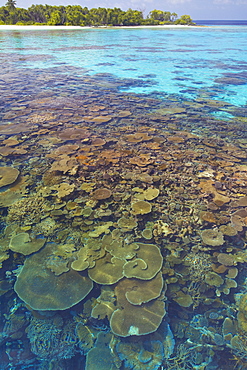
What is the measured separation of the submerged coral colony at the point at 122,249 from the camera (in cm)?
238

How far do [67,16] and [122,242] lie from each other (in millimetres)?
81317

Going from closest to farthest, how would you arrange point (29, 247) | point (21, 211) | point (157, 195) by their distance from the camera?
point (29, 247)
point (21, 211)
point (157, 195)

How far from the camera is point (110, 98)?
32.4 ft

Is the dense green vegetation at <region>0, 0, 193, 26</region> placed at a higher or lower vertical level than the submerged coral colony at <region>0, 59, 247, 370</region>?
higher

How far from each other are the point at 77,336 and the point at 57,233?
1.56 metres

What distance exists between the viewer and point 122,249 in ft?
10.9

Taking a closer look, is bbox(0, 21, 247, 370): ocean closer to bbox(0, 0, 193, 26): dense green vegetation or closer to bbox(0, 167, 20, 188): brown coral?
bbox(0, 167, 20, 188): brown coral

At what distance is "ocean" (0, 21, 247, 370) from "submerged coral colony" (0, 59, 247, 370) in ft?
0.05

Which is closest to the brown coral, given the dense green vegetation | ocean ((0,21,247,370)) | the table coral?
ocean ((0,21,247,370))

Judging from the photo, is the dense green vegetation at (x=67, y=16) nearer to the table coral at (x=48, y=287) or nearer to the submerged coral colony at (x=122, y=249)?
the submerged coral colony at (x=122, y=249)

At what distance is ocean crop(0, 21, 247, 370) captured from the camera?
→ 93.8 inches

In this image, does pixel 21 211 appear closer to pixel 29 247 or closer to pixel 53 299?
pixel 29 247

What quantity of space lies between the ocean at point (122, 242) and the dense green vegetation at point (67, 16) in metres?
74.6

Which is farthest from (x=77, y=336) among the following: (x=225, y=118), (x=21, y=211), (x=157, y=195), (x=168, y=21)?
(x=168, y=21)
